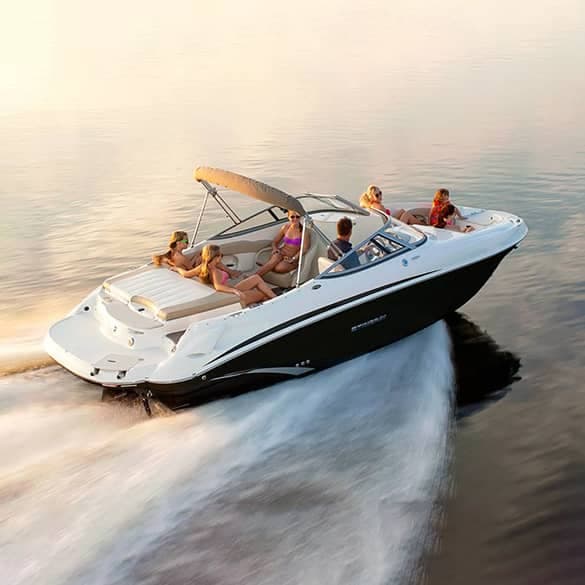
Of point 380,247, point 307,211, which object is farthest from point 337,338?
point 307,211

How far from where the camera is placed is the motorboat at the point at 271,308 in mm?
6832

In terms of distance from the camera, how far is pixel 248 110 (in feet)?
79.8

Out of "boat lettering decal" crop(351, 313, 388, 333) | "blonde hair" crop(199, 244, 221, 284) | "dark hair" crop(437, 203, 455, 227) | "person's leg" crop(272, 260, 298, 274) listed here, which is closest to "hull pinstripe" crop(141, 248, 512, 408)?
"boat lettering decal" crop(351, 313, 388, 333)

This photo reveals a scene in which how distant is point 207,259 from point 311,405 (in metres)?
1.74

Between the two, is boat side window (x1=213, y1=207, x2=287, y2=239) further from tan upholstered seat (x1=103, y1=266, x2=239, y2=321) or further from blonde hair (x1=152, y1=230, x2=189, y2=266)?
tan upholstered seat (x1=103, y1=266, x2=239, y2=321)

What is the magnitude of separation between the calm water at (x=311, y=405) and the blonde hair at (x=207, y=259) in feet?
4.38

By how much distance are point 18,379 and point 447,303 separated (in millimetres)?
4399

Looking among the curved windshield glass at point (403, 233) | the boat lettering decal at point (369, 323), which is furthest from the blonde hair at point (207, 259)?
the curved windshield glass at point (403, 233)

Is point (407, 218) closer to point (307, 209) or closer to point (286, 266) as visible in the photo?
point (307, 209)

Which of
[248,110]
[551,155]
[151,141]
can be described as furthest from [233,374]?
[248,110]

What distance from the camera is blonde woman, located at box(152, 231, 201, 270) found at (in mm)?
8101

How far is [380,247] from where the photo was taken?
308 inches

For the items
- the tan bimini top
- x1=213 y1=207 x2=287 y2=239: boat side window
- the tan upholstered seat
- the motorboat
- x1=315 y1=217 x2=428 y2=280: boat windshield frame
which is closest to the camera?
the motorboat

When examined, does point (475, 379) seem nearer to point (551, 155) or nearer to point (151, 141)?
point (551, 155)
